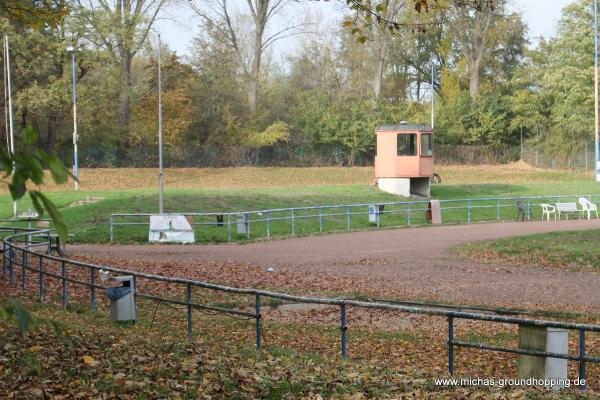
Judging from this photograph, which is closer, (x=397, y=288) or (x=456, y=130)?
(x=397, y=288)

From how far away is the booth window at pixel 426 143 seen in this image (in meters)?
47.5

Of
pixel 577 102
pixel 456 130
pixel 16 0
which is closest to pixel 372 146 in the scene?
pixel 456 130

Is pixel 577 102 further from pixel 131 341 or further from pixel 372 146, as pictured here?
pixel 131 341

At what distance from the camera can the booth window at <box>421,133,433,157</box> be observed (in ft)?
156

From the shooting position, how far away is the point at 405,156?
47.6 m

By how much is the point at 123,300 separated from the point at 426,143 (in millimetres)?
35645

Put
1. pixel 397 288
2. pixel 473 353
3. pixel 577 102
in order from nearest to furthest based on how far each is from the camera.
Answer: pixel 473 353 < pixel 397 288 < pixel 577 102

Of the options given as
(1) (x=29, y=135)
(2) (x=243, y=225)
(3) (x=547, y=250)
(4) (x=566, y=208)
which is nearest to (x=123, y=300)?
(1) (x=29, y=135)

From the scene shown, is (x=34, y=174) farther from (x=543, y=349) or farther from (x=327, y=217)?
(x=327, y=217)

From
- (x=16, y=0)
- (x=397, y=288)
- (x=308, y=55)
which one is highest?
(x=308, y=55)

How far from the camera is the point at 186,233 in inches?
1201

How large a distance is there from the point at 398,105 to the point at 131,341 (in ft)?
235

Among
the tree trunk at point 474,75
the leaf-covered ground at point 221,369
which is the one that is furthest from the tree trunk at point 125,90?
the leaf-covered ground at point 221,369

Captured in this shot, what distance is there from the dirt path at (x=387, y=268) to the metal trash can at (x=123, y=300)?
18.5 ft
